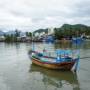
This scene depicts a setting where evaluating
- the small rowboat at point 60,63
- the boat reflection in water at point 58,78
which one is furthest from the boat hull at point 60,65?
the boat reflection in water at point 58,78

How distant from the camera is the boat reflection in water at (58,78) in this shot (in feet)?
55.3

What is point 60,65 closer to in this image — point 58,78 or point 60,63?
point 60,63

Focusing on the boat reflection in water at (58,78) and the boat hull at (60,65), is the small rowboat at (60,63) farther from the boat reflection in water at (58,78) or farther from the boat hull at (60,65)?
the boat reflection in water at (58,78)

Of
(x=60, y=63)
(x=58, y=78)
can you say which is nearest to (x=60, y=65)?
(x=60, y=63)

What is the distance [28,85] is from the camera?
649 inches

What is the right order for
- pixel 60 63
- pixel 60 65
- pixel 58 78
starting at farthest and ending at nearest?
pixel 60 65 < pixel 60 63 < pixel 58 78

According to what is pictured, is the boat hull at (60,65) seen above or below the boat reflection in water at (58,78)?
above

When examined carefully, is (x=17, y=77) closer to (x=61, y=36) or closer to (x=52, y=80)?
(x=52, y=80)

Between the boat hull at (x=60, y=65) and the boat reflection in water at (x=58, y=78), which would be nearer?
the boat reflection in water at (x=58, y=78)

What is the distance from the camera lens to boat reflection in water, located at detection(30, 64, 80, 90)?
55.3 feet

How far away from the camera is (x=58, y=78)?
19.0 m

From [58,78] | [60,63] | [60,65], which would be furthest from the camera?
[60,65]

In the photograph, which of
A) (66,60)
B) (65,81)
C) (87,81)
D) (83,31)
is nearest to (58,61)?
(66,60)

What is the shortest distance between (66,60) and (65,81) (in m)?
3.61
